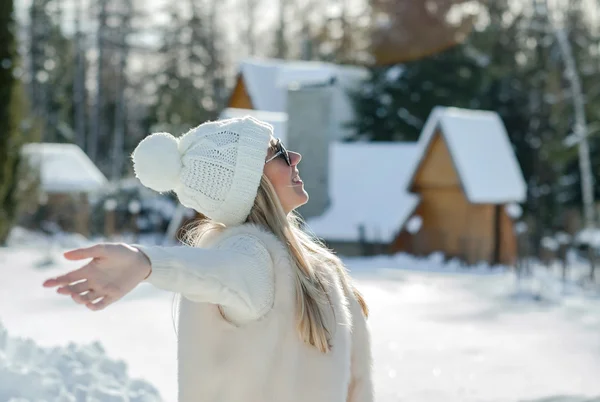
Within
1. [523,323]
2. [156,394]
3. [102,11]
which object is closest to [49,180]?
[102,11]

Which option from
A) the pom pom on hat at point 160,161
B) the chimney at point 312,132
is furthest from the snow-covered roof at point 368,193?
the pom pom on hat at point 160,161

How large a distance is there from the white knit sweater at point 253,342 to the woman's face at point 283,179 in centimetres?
19

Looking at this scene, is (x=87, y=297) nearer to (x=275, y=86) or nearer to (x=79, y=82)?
(x=275, y=86)

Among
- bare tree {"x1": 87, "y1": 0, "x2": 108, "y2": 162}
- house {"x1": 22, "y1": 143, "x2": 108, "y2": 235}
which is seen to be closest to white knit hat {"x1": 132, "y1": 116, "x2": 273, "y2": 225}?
house {"x1": 22, "y1": 143, "x2": 108, "y2": 235}

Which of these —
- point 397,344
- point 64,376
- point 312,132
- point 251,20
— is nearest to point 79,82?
point 251,20

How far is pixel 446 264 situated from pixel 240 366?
18364mm

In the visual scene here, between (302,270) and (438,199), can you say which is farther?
(438,199)

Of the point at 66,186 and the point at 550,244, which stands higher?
the point at 550,244

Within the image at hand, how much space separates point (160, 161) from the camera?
2.64 metres

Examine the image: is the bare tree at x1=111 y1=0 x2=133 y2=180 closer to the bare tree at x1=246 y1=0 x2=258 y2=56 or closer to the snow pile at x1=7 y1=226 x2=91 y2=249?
the bare tree at x1=246 y1=0 x2=258 y2=56

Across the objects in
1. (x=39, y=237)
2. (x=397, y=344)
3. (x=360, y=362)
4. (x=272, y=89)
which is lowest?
(x=39, y=237)

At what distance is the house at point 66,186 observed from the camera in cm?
2920

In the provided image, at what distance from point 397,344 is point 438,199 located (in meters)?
14.0

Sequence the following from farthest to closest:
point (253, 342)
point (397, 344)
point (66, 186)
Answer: point (66, 186)
point (397, 344)
point (253, 342)
